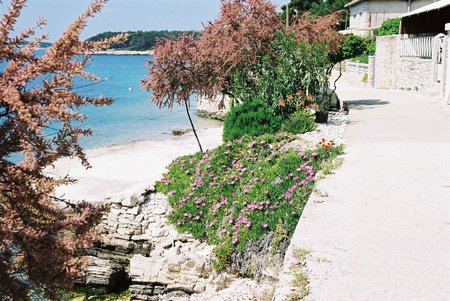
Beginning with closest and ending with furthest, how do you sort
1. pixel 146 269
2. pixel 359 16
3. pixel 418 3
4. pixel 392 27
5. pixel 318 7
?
pixel 146 269 → pixel 392 27 → pixel 418 3 → pixel 359 16 → pixel 318 7

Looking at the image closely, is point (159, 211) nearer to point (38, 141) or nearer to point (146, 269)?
point (146, 269)

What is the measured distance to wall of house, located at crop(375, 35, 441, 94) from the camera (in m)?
27.8

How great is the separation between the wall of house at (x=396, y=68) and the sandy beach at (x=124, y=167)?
31.6ft

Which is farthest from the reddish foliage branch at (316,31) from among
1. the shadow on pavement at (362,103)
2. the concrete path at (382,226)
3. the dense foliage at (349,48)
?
the concrete path at (382,226)

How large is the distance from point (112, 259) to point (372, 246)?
7.44 metres

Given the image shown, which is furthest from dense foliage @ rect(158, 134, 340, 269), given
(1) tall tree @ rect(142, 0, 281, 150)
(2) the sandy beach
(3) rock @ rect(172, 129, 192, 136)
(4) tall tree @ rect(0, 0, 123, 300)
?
(3) rock @ rect(172, 129, 192, 136)

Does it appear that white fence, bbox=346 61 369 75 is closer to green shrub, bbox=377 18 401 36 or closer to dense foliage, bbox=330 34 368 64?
green shrub, bbox=377 18 401 36

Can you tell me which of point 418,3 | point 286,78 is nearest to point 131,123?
point 418,3

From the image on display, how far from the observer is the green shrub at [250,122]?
15.4 m

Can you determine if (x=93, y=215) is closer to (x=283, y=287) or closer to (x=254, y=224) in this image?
(x=283, y=287)

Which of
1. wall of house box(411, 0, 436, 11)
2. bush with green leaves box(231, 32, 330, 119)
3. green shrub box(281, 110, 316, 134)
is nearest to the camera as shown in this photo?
green shrub box(281, 110, 316, 134)

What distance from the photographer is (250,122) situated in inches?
610

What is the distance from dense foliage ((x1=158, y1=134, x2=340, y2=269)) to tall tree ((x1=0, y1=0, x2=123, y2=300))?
581 cm

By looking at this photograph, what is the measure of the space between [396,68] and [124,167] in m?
16.8
